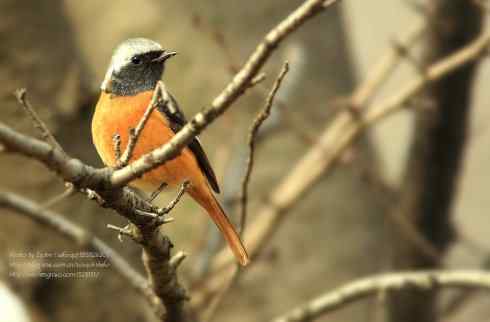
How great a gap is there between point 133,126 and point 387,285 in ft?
2.93

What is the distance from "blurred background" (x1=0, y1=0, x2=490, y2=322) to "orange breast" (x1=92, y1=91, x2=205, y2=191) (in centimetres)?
61

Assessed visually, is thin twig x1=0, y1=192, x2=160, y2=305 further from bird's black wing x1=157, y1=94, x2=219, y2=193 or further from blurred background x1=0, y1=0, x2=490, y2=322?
blurred background x1=0, y1=0, x2=490, y2=322

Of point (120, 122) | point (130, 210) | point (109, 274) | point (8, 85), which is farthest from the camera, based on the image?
point (109, 274)

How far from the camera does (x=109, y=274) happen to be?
2303 mm

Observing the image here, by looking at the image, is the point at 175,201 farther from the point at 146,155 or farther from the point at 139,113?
the point at 139,113

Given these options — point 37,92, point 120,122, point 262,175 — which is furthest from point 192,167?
point 262,175

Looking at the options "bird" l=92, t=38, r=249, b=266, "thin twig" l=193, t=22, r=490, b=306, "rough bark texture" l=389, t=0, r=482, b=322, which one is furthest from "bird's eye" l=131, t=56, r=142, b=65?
"rough bark texture" l=389, t=0, r=482, b=322

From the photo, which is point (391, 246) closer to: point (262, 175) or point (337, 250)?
point (337, 250)

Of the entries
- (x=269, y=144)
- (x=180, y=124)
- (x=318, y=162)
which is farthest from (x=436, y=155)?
(x=180, y=124)

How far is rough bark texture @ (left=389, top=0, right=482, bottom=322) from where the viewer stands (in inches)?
122

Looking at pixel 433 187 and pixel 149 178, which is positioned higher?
pixel 149 178

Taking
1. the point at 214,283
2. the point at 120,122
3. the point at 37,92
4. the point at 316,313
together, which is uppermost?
the point at 37,92

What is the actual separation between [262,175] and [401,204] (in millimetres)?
548

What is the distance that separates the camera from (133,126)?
4.42ft
